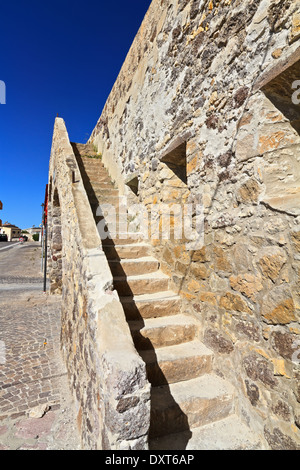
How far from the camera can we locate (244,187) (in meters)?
2.02

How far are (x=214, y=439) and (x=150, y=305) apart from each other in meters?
1.23

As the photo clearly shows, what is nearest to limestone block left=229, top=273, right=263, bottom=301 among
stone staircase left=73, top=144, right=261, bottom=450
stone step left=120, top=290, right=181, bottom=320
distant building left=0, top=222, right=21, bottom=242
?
stone staircase left=73, top=144, right=261, bottom=450

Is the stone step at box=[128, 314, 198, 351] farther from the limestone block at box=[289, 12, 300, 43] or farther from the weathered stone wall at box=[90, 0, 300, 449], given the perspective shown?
the limestone block at box=[289, 12, 300, 43]

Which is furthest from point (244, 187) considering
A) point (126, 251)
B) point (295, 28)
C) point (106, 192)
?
point (106, 192)

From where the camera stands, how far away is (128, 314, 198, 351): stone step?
7.79 feet

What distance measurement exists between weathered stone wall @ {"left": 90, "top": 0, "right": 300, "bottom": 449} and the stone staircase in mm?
130

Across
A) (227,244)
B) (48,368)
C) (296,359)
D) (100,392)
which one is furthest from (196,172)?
(48,368)

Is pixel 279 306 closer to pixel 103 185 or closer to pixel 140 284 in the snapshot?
pixel 140 284

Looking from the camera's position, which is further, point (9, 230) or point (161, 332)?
point (9, 230)

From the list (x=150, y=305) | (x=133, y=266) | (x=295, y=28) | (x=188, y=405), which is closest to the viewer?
(x=295, y=28)

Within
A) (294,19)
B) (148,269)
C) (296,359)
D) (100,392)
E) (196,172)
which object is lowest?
(100,392)

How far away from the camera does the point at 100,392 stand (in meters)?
1.58

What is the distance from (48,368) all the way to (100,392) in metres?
2.07

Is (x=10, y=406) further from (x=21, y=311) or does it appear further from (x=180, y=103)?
(x=180, y=103)
